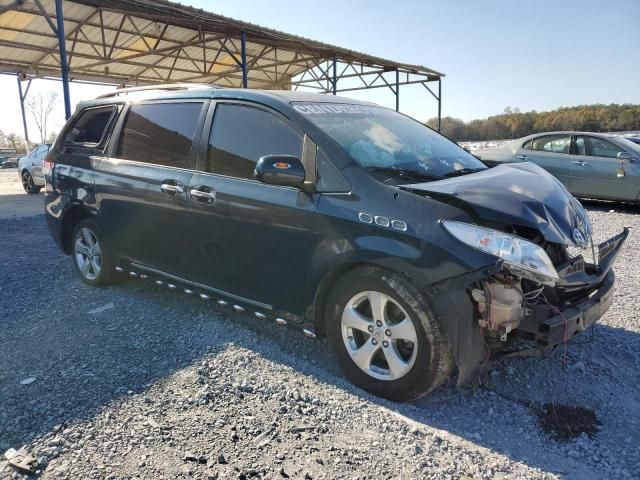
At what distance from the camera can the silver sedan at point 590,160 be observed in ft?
29.3

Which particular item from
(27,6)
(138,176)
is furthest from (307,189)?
→ (27,6)

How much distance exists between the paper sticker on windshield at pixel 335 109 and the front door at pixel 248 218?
0.58ft

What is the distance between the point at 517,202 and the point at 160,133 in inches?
110

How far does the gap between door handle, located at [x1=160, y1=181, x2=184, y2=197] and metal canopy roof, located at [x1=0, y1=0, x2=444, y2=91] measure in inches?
311

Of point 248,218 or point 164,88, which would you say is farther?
point 164,88

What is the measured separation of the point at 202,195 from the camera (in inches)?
139

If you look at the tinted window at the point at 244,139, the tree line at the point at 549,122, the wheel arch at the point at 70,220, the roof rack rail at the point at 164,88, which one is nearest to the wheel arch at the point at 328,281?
the tinted window at the point at 244,139

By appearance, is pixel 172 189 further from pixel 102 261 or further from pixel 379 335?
pixel 379 335

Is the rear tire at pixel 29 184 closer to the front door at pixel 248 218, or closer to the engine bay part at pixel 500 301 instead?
the front door at pixel 248 218

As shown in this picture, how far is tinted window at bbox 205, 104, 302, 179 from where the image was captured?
3225 mm

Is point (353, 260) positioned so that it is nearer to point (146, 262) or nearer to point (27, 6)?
point (146, 262)

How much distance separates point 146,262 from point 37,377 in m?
1.31

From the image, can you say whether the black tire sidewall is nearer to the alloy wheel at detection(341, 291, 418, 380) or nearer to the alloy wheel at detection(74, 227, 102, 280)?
the alloy wheel at detection(74, 227, 102, 280)

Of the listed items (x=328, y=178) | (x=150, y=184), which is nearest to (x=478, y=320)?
(x=328, y=178)
